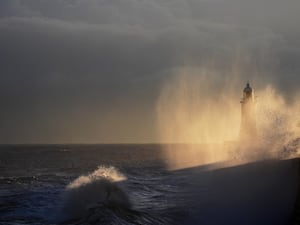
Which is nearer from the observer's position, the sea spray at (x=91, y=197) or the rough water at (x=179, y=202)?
the rough water at (x=179, y=202)

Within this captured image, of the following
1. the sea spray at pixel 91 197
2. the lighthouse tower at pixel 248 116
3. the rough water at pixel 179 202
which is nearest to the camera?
the rough water at pixel 179 202

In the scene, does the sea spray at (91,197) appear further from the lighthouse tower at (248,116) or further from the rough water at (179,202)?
the lighthouse tower at (248,116)

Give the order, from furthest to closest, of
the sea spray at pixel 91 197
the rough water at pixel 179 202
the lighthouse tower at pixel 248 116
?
1. the lighthouse tower at pixel 248 116
2. the sea spray at pixel 91 197
3. the rough water at pixel 179 202

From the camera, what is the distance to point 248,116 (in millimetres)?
53688

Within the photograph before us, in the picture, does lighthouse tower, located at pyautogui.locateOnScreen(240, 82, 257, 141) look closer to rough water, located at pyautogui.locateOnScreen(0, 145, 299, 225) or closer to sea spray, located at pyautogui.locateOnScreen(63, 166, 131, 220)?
rough water, located at pyautogui.locateOnScreen(0, 145, 299, 225)

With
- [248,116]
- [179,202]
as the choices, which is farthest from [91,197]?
[248,116]

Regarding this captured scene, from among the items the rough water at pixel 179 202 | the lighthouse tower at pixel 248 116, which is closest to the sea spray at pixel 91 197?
the rough water at pixel 179 202

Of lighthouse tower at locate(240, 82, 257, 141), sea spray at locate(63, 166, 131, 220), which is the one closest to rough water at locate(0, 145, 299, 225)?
sea spray at locate(63, 166, 131, 220)

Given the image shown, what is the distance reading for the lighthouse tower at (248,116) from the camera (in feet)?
172

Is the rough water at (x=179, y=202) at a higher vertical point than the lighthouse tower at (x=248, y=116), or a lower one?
lower

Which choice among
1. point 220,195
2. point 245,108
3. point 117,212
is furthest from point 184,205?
point 245,108

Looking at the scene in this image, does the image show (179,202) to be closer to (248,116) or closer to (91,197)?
(91,197)

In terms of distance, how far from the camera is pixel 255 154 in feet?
121

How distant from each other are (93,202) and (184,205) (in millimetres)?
4477
